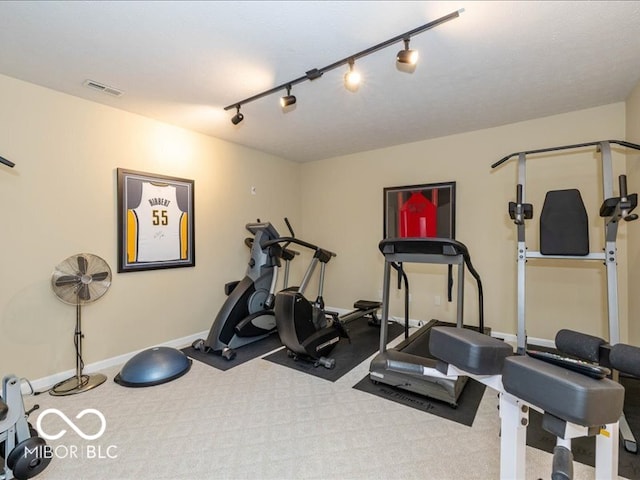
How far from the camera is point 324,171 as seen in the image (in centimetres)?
505

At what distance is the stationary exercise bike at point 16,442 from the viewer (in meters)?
1.51

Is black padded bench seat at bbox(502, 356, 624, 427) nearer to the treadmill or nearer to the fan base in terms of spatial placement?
the treadmill

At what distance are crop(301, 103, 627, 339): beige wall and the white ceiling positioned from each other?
0.30 metres

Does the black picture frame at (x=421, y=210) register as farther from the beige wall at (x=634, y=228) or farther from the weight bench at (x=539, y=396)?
the weight bench at (x=539, y=396)

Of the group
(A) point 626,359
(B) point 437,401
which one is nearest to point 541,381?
(A) point 626,359

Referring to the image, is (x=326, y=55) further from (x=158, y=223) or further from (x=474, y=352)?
(x=158, y=223)

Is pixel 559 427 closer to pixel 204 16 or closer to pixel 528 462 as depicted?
pixel 528 462

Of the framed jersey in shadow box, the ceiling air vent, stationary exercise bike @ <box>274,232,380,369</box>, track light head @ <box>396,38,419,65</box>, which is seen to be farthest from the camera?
the framed jersey in shadow box

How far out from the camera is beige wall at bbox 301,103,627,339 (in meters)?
3.10

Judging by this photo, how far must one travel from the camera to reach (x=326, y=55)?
2105 mm

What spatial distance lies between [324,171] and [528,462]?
4252mm

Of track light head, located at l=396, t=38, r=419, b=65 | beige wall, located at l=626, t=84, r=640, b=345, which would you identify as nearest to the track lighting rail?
track light head, located at l=396, t=38, r=419, b=65

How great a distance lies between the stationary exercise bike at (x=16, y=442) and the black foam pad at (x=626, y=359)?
2.74 m

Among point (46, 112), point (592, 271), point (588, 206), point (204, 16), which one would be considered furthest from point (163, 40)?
point (592, 271)
